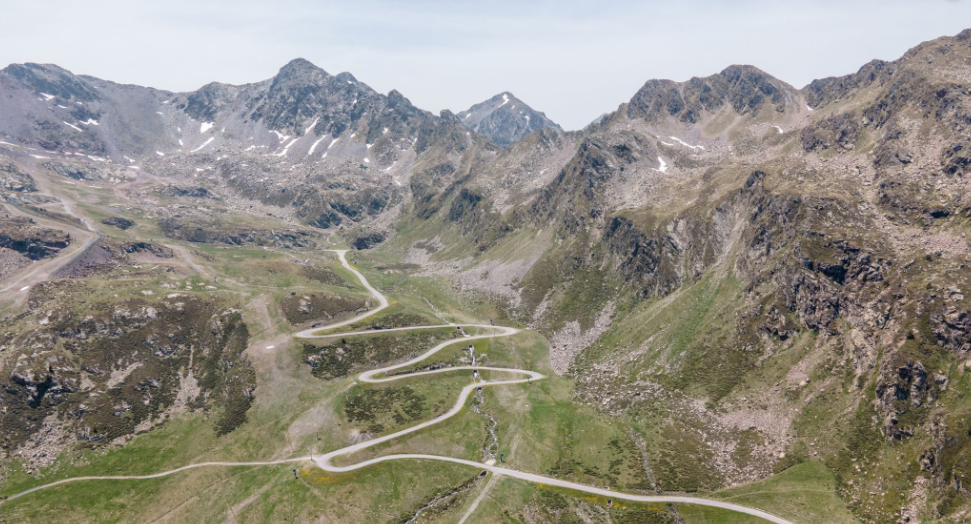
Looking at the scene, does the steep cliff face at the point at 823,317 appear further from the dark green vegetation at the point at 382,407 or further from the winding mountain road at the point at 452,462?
the dark green vegetation at the point at 382,407

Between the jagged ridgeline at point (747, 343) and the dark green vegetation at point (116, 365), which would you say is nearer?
the jagged ridgeline at point (747, 343)

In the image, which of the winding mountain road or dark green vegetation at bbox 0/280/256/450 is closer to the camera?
the winding mountain road

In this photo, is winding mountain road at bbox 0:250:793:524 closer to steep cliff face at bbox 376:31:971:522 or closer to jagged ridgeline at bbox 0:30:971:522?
jagged ridgeline at bbox 0:30:971:522

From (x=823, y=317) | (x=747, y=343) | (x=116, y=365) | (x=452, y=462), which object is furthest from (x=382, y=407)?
(x=823, y=317)

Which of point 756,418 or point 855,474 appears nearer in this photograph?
point 855,474

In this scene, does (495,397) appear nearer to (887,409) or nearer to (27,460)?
(887,409)

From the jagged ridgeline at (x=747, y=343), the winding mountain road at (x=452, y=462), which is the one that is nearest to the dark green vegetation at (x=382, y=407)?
the jagged ridgeline at (x=747, y=343)

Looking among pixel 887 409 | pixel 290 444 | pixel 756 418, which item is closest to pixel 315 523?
pixel 290 444

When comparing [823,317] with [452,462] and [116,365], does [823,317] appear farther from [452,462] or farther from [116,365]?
[116,365]

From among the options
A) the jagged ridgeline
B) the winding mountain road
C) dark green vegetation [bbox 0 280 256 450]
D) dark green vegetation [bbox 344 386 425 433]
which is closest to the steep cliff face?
the jagged ridgeline

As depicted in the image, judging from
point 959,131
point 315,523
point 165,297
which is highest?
point 959,131

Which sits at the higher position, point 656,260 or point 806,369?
point 656,260
